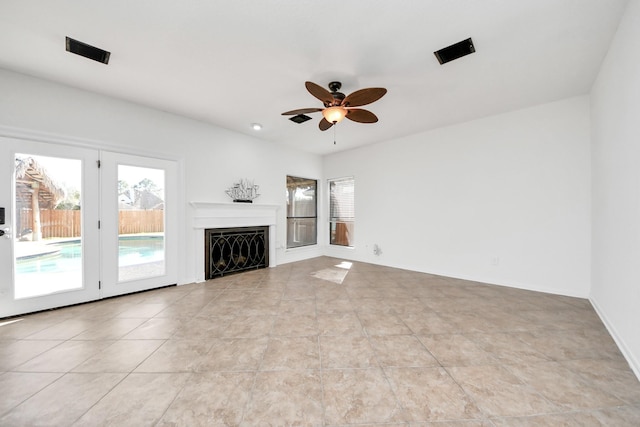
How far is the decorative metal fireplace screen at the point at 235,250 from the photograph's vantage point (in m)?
4.19

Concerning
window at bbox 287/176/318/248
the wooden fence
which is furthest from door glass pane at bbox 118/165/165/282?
window at bbox 287/176/318/248

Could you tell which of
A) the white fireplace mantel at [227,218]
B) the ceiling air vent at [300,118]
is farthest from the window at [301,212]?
the ceiling air vent at [300,118]

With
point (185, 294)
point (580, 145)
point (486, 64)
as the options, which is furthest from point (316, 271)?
point (580, 145)

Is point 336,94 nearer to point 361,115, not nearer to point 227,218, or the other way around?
point 361,115

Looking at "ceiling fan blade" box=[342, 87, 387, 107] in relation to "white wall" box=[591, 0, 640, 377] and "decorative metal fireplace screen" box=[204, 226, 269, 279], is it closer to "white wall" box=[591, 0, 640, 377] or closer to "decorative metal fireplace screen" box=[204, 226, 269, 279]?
"white wall" box=[591, 0, 640, 377]

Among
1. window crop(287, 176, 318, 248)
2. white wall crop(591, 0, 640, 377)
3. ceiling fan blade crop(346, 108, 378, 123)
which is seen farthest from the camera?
window crop(287, 176, 318, 248)

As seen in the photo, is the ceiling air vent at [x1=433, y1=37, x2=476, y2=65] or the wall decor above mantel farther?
the wall decor above mantel

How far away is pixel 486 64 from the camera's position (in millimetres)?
2486

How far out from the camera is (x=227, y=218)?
4387mm

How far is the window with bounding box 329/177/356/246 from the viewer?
593cm

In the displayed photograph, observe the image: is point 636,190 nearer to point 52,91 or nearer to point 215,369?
point 215,369

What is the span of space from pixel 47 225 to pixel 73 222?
214 millimetres

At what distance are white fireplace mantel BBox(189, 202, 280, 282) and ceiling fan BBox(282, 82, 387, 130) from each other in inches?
92.0

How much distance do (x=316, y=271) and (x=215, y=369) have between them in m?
3.04
